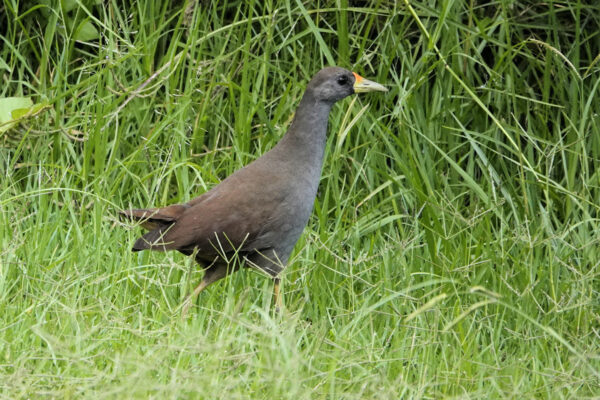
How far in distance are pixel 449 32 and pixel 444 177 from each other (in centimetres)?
61

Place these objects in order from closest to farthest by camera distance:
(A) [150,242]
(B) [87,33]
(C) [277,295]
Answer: (A) [150,242] → (C) [277,295] → (B) [87,33]

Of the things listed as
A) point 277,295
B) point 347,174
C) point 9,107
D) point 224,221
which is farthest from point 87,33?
point 277,295

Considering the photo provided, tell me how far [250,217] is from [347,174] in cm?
102

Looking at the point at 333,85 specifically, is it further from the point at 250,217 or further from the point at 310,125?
the point at 250,217

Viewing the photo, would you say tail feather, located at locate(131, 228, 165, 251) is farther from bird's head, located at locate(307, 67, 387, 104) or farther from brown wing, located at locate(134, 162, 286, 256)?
bird's head, located at locate(307, 67, 387, 104)

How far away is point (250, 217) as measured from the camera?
362cm

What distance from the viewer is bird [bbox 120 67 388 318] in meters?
3.57

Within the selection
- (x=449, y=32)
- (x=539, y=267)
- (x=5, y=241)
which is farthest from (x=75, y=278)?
(x=449, y=32)

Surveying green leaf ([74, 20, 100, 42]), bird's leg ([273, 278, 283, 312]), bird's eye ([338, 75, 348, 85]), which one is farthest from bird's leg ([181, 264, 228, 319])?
green leaf ([74, 20, 100, 42])

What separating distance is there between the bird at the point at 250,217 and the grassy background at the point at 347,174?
5.1 inches

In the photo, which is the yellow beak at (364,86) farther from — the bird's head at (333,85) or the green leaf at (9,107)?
the green leaf at (9,107)

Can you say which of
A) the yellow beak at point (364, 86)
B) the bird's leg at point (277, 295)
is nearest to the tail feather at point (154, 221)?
the bird's leg at point (277, 295)

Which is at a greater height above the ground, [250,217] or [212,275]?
[250,217]

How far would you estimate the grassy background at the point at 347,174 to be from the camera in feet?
10.7
